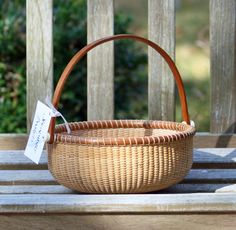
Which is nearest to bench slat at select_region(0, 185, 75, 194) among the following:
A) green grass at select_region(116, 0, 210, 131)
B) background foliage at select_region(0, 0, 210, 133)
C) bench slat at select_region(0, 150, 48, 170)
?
bench slat at select_region(0, 150, 48, 170)

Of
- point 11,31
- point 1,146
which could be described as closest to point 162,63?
point 1,146

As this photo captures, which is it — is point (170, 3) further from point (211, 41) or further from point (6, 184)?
point (6, 184)

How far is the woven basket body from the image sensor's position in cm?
216

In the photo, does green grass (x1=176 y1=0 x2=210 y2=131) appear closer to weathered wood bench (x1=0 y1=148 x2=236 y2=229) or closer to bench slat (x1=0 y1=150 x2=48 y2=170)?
bench slat (x1=0 y1=150 x2=48 y2=170)

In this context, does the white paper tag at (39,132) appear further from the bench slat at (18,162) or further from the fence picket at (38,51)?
the fence picket at (38,51)

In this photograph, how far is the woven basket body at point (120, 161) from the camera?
7.08ft

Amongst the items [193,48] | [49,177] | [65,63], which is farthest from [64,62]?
[193,48]

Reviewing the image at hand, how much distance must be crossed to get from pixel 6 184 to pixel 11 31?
1.51 m

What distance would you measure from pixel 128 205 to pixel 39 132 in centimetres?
32

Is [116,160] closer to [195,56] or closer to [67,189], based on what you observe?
[67,189]

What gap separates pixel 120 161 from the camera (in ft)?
7.11

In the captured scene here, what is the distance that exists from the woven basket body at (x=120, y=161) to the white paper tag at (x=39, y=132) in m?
0.03

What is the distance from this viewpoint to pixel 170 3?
2.81 meters

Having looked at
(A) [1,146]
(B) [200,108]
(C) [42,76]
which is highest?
(C) [42,76]
